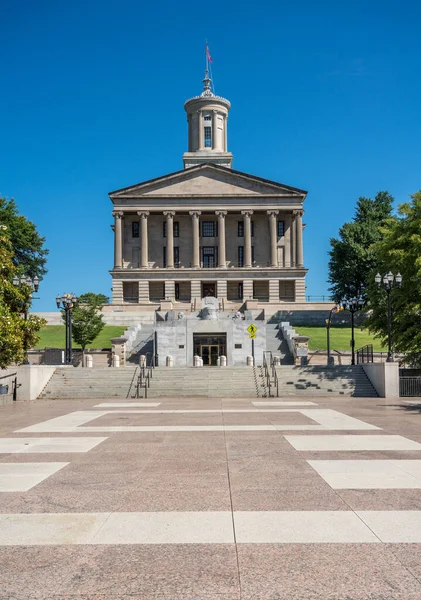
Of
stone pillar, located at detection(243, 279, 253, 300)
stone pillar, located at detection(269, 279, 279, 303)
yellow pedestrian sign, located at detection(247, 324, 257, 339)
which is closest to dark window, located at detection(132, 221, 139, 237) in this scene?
stone pillar, located at detection(243, 279, 253, 300)

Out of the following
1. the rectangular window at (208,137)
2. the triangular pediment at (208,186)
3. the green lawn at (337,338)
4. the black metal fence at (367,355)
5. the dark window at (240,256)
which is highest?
the rectangular window at (208,137)

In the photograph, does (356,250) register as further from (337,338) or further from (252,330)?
(252,330)

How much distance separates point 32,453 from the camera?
12234 millimetres

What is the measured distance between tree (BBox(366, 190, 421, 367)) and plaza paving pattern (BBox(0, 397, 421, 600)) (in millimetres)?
18985

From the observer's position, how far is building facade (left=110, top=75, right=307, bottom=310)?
7950cm

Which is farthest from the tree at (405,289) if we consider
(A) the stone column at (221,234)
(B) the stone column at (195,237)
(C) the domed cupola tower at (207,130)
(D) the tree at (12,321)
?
(C) the domed cupola tower at (207,130)

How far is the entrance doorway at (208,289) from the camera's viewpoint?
264ft

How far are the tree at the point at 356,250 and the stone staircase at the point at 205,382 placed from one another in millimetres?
40062

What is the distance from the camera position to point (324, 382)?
109 ft

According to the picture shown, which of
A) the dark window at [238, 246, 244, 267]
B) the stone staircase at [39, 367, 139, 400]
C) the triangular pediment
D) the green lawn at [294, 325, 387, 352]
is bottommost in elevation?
the stone staircase at [39, 367, 139, 400]

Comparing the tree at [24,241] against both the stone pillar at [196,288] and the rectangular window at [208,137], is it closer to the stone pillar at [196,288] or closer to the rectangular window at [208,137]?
the stone pillar at [196,288]

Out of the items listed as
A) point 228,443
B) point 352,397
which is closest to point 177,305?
point 352,397

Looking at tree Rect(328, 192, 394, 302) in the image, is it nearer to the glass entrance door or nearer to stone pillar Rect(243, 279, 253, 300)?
stone pillar Rect(243, 279, 253, 300)

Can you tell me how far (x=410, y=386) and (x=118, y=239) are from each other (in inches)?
2238
